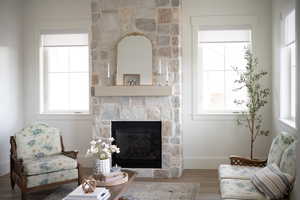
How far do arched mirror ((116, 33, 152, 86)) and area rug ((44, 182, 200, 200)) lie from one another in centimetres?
154

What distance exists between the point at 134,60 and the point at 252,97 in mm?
1883

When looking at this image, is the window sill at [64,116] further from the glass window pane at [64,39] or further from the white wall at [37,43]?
the glass window pane at [64,39]

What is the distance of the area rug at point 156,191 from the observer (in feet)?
15.5

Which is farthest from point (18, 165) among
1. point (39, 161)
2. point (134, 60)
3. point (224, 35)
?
point (224, 35)

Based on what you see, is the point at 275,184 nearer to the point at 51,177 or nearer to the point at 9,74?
the point at 51,177

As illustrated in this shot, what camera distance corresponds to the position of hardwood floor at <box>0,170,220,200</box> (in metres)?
4.82

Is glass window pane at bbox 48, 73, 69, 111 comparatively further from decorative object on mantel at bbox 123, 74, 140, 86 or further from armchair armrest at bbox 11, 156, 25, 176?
armchair armrest at bbox 11, 156, 25, 176

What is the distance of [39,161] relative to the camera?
189 inches

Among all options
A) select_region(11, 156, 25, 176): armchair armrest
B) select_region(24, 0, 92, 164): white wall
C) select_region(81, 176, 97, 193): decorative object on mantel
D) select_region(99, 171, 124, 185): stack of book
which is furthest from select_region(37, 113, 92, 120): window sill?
select_region(81, 176, 97, 193): decorative object on mantel

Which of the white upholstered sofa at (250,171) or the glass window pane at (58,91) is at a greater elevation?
the glass window pane at (58,91)

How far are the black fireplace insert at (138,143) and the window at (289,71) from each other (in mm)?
1871

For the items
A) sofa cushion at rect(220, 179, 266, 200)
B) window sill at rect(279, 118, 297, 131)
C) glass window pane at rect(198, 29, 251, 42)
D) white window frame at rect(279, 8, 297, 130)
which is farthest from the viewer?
glass window pane at rect(198, 29, 251, 42)

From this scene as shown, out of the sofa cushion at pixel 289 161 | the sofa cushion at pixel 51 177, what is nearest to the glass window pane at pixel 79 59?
the sofa cushion at pixel 51 177

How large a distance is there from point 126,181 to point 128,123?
1.85 metres
